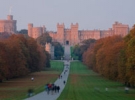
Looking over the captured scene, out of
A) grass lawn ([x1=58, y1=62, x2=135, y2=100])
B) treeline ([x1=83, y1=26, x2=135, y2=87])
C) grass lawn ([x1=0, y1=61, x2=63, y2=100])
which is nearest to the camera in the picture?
grass lawn ([x1=58, y1=62, x2=135, y2=100])

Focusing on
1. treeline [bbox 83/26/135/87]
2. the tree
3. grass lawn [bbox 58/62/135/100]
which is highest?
the tree

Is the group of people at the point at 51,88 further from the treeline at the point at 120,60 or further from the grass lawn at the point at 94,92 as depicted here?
the treeline at the point at 120,60

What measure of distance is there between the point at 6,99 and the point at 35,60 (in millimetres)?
42360

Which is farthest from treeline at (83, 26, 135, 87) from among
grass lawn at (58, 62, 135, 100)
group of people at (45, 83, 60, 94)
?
group of people at (45, 83, 60, 94)

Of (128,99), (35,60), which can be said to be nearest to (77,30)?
(35,60)

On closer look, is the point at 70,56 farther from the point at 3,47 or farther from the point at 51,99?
the point at 51,99

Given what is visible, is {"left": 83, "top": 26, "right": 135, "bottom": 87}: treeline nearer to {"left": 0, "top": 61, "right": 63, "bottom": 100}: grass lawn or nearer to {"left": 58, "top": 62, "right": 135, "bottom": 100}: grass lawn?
{"left": 58, "top": 62, "right": 135, "bottom": 100}: grass lawn

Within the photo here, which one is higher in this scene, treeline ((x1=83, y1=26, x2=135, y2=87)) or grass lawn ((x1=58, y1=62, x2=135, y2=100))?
treeline ((x1=83, y1=26, x2=135, y2=87))

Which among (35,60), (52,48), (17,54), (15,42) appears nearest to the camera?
(17,54)

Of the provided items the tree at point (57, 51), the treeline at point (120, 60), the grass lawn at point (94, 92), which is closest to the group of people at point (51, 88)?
the grass lawn at point (94, 92)

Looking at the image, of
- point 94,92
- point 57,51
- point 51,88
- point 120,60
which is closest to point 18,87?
point 51,88

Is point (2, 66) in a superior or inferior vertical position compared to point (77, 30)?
inferior

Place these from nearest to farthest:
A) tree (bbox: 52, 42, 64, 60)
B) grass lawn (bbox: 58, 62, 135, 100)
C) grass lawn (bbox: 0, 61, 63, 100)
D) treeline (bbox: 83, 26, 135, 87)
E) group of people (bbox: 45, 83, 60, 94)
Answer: grass lawn (bbox: 58, 62, 135, 100)
grass lawn (bbox: 0, 61, 63, 100)
group of people (bbox: 45, 83, 60, 94)
treeline (bbox: 83, 26, 135, 87)
tree (bbox: 52, 42, 64, 60)

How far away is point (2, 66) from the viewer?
43.8m
